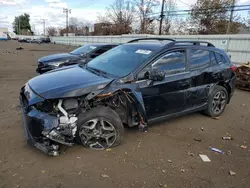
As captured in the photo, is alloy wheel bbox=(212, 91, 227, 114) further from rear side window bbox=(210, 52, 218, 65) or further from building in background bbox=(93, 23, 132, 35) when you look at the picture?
building in background bbox=(93, 23, 132, 35)

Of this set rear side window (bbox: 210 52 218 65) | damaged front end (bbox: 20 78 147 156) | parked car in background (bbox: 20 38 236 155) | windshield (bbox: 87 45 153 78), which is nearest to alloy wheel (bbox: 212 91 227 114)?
parked car in background (bbox: 20 38 236 155)

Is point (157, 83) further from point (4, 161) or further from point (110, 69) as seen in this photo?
point (4, 161)

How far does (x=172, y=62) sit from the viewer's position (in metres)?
3.63

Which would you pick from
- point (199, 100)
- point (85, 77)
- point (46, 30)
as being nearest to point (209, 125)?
point (199, 100)

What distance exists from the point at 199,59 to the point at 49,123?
10.2 feet

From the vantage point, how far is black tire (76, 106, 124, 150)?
2.92 metres

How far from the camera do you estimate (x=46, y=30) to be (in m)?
95.0

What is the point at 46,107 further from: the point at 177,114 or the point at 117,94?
the point at 177,114

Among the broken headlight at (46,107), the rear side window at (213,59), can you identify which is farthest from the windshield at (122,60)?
the rear side window at (213,59)

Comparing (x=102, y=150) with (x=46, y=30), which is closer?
(x=102, y=150)

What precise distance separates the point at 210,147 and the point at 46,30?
343ft

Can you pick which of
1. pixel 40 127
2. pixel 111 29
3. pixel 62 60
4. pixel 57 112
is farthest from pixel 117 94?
pixel 111 29

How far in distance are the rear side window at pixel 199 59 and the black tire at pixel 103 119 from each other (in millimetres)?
1895

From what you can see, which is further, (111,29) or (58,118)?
(111,29)
